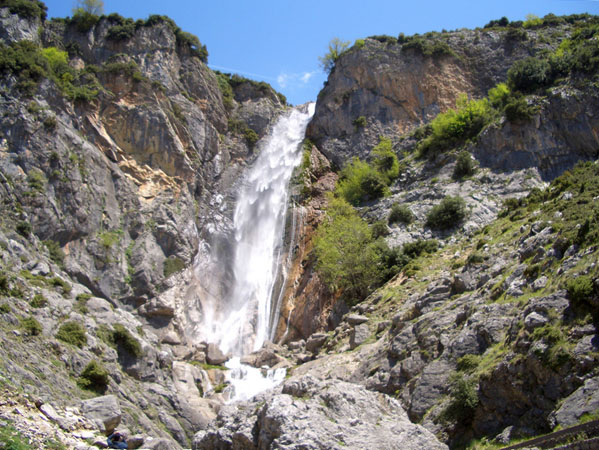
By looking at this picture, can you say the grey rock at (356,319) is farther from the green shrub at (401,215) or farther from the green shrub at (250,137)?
the green shrub at (250,137)

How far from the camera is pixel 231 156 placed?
188 feet

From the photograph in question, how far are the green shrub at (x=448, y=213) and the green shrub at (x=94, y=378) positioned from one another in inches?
953

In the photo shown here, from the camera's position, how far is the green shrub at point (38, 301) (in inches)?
959

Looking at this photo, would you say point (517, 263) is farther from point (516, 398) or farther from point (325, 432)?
point (325, 432)

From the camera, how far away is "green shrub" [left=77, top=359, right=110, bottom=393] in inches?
875

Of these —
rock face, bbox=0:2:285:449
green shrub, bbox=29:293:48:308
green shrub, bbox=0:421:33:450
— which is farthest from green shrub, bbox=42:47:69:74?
green shrub, bbox=0:421:33:450

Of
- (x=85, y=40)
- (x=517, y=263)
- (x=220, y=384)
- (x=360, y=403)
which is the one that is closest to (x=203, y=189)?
(x=85, y=40)

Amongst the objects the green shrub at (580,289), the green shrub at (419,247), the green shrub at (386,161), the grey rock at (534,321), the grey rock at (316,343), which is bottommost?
the grey rock at (534,321)

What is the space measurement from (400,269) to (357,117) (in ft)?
90.6

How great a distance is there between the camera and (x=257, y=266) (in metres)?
47.7

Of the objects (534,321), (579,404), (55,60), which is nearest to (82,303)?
(534,321)

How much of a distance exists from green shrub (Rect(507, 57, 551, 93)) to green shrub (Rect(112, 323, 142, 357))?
1457 inches

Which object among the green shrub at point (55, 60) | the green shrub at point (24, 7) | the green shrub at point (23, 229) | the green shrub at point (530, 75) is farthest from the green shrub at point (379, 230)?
the green shrub at point (24, 7)

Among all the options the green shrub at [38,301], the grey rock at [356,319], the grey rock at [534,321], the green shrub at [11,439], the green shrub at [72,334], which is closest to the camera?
the green shrub at [11,439]
